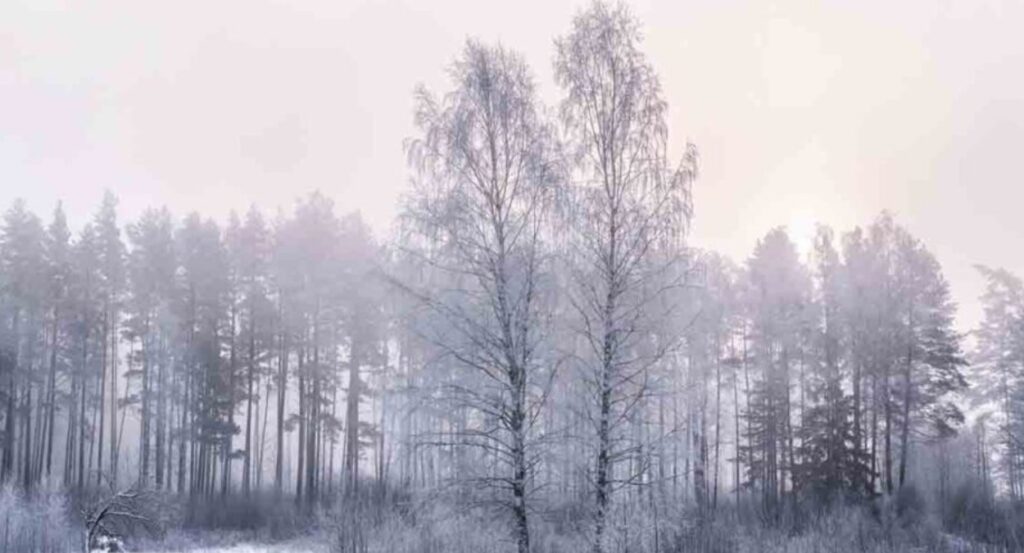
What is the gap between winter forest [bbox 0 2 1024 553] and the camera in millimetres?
18016

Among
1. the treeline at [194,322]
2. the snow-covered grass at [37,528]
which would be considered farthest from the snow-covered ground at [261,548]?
the treeline at [194,322]

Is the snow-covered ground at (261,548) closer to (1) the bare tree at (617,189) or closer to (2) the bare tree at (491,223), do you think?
(2) the bare tree at (491,223)

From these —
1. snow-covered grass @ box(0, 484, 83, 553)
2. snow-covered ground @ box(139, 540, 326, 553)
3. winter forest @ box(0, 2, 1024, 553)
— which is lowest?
snow-covered ground @ box(139, 540, 326, 553)

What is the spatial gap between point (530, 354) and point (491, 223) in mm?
2983

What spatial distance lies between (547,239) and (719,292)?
21.7 m

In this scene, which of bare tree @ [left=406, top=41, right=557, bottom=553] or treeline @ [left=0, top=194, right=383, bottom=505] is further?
treeline @ [left=0, top=194, right=383, bottom=505]

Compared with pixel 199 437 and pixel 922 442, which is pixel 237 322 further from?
pixel 922 442

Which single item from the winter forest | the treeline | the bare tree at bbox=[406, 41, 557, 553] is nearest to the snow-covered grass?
the winter forest

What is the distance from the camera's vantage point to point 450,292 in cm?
1822

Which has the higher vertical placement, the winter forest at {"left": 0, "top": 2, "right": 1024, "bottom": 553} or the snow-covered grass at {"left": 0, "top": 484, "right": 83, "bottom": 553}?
the winter forest at {"left": 0, "top": 2, "right": 1024, "bottom": 553}

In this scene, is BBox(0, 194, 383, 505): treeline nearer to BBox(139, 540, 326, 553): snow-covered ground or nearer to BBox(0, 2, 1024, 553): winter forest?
BBox(0, 2, 1024, 553): winter forest

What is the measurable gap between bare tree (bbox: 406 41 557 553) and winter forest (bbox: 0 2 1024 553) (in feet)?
0.23

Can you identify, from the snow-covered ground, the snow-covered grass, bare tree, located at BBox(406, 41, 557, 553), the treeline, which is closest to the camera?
bare tree, located at BBox(406, 41, 557, 553)

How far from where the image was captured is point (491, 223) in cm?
1853
